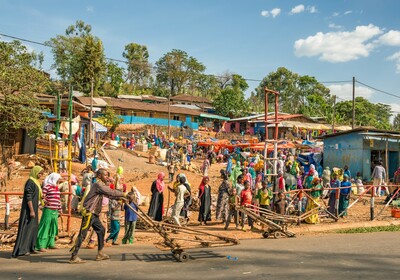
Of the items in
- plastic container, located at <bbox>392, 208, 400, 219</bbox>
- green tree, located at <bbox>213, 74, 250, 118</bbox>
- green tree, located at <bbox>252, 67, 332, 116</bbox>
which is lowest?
plastic container, located at <bbox>392, 208, 400, 219</bbox>

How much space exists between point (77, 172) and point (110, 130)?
858 inches

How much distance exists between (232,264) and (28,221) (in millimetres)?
4010

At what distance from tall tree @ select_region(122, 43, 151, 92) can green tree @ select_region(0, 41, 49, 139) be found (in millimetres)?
50805

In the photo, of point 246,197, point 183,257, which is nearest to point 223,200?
point 246,197

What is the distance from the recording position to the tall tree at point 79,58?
49.9m

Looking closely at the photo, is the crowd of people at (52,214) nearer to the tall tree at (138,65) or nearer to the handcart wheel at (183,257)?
the handcart wheel at (183,257)

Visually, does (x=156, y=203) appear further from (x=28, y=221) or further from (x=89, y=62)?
(x=89, y=62)

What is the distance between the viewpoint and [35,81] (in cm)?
1923

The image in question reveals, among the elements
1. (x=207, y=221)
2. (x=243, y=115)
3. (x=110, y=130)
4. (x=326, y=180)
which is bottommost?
(x=207, y=221)

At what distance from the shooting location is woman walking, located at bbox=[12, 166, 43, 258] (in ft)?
24.4

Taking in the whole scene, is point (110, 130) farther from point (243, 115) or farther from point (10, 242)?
point (10, 242)

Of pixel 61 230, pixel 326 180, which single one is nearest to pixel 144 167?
pixel 326 180

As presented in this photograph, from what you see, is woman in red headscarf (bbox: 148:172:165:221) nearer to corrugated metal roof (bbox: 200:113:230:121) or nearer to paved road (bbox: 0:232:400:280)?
paved road (bbox: 0:232:400:280)

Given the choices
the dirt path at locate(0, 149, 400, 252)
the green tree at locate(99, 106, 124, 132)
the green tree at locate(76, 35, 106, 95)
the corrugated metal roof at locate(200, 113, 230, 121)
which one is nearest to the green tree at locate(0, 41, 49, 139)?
the dirt path at locate(0, 149, 400, 252)
